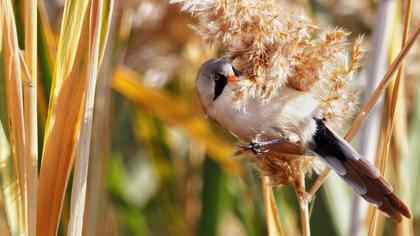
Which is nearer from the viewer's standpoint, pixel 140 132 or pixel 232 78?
pixel 232 78

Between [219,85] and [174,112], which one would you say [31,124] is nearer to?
[219,85]

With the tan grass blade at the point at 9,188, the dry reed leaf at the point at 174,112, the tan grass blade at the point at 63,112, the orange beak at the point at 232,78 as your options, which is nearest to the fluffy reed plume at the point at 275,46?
the orange beak at the point at 232,78

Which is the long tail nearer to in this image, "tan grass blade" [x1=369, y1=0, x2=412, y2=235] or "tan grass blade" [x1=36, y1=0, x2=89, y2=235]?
"tan grass blade" [x1=369, y1=0, x2=412, y2=235]

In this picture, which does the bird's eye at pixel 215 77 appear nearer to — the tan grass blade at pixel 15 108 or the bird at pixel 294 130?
the bird at pixel 294 130

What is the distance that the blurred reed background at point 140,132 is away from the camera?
891 millimetres

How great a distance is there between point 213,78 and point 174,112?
3.28ft

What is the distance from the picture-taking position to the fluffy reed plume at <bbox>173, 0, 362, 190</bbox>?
91 centimetres

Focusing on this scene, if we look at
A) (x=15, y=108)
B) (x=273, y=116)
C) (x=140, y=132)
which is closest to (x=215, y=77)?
(x=273, y=116)

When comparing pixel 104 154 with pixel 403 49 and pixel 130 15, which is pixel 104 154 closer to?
pixel 130 15

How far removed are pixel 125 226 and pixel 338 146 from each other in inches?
51.7

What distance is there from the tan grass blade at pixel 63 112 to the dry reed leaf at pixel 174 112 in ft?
3.39

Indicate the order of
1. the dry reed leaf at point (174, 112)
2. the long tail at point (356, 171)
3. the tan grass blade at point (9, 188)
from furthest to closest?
the dry reed leaf at point (174, 112), the long tail at point (356, 171), the tan grass blade at point (9, 188)

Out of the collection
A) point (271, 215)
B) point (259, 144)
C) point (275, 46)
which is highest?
point (275, 46)

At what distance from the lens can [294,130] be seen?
3.58 feet
